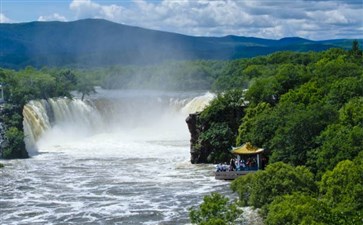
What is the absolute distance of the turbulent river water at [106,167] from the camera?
129 ft

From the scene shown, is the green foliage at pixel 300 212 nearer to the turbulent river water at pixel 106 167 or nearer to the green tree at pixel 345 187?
the green tree at pixel 345 187

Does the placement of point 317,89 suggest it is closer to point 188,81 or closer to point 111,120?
point 111,120

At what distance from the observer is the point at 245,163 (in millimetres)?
49438

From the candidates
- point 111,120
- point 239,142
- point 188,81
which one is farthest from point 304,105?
point 188,81

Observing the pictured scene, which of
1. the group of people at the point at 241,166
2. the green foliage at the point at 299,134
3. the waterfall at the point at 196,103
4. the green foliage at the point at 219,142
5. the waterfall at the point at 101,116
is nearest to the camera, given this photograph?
the green foliage at the point at 299,134

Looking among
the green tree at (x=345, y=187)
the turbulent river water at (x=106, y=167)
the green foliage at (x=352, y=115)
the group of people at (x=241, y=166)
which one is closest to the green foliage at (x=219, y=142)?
the turbulent river water at (x=106, y=167)

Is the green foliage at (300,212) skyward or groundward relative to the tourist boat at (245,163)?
skyward

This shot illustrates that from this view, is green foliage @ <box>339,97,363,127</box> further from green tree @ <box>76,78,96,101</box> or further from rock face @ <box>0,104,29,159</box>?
green tree @ <box>76,78,96,101</box>

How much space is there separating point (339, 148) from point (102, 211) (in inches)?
515

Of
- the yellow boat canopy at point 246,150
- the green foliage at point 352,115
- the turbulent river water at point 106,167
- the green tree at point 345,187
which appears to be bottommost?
the turbulent river water at point 106,167

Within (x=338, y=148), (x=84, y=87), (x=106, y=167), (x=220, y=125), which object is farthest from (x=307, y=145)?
(x=84, y=87)

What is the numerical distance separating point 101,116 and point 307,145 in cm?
3963

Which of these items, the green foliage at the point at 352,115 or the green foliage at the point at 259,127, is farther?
the green foliage at the point at 259,127

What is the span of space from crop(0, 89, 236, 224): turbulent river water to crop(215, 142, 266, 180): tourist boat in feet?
3.23
